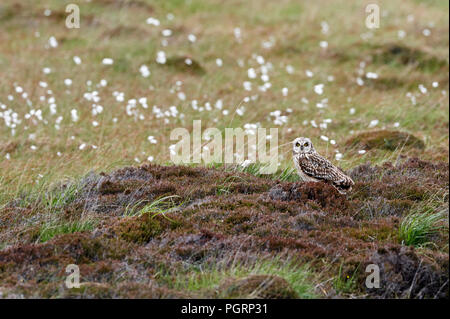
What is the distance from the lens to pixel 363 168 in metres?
11.2

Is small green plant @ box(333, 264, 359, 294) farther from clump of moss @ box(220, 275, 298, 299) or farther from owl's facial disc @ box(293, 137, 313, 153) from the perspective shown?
owl's facial disc @ box(293, 137, 313, 153)

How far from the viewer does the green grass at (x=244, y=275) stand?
714cm

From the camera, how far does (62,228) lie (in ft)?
28.6

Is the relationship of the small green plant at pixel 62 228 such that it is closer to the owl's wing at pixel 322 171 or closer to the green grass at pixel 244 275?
the green grass at pixel 244 275

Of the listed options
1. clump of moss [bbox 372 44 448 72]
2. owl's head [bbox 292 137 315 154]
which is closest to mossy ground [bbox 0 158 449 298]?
owl's head [bbox 292 137 315 154]

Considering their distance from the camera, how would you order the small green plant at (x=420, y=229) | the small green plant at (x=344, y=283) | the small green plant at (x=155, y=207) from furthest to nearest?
the small green plant at (x=155, y=207) < the small green plant at (x=420, y=229) < the small green plant at (x=344, y=283)

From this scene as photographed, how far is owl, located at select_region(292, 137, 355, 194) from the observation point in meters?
9.52

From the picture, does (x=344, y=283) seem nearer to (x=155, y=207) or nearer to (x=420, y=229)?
(x=420, y=229)

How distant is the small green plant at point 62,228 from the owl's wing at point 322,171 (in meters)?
3.23

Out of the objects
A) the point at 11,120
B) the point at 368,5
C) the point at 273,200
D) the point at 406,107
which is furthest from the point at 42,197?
the point at 368,5

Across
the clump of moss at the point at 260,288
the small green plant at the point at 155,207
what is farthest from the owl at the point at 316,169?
the clump of moss at the point at 260,288

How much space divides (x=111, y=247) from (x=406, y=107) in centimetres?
1223

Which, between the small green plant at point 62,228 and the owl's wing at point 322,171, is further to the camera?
the owl's wing at point 322,171

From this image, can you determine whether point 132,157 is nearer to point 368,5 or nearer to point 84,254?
point 84,254
